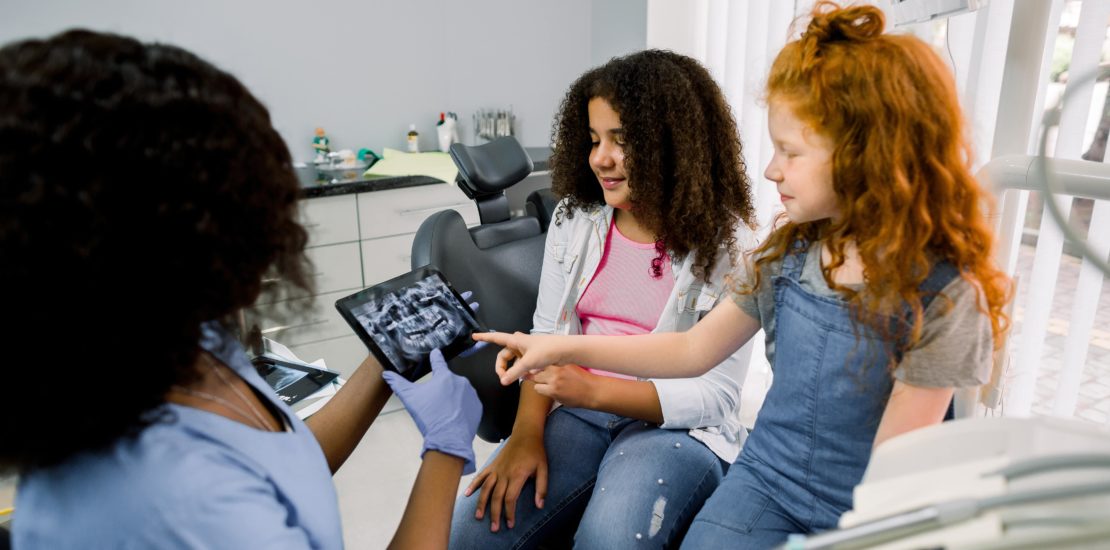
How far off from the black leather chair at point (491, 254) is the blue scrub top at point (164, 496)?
75 cm

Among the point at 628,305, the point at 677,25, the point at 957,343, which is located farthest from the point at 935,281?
the point at 677,25

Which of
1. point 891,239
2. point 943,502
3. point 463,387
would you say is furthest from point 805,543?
point 463,387

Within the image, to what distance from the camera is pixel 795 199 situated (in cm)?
92

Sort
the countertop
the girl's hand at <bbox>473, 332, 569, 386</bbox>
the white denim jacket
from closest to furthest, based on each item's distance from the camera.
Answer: the girl's hand at <bbox>473, 332, 569, 386</bbox>
the white denim jacket
the countertop

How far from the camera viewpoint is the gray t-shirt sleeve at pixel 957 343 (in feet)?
2.79

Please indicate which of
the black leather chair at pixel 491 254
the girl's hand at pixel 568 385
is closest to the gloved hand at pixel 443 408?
the girl's hand at pixel 568 385

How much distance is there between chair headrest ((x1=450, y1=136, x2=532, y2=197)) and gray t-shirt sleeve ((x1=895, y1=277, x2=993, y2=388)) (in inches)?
39.8

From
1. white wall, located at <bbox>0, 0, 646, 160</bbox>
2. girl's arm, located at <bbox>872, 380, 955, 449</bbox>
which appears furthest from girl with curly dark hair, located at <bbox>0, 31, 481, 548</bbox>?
white wall, located at <bbox>0, 0, 646, 160</bbox>

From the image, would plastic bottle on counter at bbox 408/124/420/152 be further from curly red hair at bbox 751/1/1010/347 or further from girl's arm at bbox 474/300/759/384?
curly red hair at bbox 751/1/1010/347

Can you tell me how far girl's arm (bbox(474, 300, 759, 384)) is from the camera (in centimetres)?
112

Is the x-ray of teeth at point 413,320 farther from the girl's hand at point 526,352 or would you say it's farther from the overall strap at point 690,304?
the overall strap at point 690,304

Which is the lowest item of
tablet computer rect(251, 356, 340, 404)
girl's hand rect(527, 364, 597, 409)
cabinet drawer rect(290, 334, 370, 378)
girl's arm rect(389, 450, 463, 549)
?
cabinet drawer rect(290, 334, 370, 378)

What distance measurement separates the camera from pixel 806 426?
1016mm

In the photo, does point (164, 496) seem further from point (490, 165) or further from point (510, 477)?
point (490, 165)
